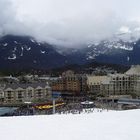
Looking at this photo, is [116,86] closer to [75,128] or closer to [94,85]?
[94,85]

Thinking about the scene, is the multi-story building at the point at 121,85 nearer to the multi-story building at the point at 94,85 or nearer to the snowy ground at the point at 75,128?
the multi-story building at the point at 94,85

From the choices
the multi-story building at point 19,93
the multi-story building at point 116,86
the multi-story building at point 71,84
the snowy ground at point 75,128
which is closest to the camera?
the snowy ground at point 75,128

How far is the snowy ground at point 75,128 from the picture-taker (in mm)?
7463

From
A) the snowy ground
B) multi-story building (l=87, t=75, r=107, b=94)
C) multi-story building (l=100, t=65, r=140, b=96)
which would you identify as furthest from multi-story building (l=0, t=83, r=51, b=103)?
the snowy ground

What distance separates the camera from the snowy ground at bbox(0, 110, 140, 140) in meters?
7.46

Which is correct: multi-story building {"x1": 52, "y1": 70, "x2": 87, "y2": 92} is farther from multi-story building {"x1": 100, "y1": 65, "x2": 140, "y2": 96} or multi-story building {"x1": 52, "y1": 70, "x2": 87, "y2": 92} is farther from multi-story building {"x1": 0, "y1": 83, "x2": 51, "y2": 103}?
multi-story building {"x1": 0, "y1": 83, "x2": 51, "y2": 103}

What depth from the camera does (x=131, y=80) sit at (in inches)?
1983

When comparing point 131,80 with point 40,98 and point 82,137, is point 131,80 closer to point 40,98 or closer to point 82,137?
point 40,98

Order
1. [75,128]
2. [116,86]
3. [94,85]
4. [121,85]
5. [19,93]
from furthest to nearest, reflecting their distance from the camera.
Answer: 1. [94,85]
2. [121,85]
3. [116,86]
4. [19,93]
5. [75,128]

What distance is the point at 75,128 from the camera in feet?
27.9

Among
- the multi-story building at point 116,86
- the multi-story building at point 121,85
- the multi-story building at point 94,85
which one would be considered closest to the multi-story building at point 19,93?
the multi-story building at point 94,85

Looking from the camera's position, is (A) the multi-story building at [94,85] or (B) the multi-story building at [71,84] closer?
(A) the multi-story building at [94,85]

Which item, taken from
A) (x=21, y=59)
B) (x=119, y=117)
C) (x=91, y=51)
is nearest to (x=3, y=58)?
(x=21, y=59)

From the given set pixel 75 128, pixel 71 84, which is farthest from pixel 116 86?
pixel 75 128
